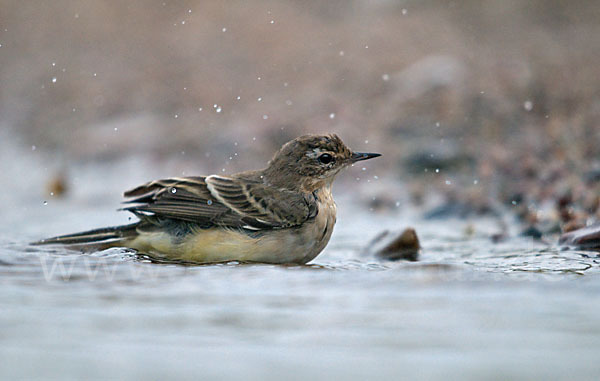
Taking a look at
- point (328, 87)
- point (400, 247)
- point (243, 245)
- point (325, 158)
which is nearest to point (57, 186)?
point (328, 87)

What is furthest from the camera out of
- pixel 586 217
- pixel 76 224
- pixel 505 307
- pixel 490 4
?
pixel 490 4

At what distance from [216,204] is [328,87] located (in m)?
7.58

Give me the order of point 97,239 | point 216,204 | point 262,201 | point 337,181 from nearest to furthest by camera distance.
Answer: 1. point 97,239
2. point 216,204
3. point 262,201
4. point 337,181

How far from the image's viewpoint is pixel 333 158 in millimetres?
6562

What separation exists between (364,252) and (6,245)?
292 centimetres

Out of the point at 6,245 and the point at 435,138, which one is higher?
the point at 435,138

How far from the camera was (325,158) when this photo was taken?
6.55m

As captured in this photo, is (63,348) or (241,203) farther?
(241,203)

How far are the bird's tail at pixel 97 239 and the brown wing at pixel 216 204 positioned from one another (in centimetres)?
19

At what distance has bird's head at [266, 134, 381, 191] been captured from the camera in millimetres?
6543

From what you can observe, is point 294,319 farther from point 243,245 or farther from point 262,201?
point 262,201

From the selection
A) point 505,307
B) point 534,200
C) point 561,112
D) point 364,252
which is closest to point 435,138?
point 561,112

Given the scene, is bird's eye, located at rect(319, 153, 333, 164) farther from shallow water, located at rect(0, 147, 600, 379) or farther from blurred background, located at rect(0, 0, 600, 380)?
shallow water, located at rect(0, 147, 600, 379)

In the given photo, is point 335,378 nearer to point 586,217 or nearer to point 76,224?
point 586,217
